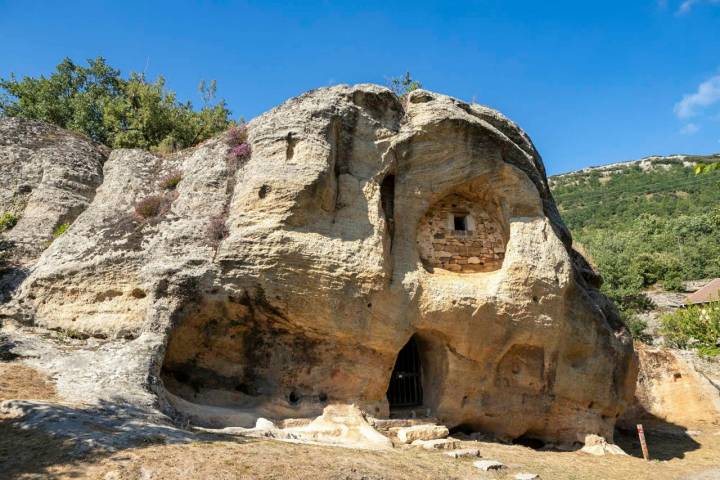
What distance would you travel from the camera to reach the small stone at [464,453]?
8961mm

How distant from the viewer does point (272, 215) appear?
1021cm

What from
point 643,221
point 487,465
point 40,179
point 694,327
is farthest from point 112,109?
point 643,221

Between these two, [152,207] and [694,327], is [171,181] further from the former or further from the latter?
[694,327]

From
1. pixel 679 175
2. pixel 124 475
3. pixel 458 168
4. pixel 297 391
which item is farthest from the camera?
pixel 679 175

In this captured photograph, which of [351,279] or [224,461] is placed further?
[351,279]

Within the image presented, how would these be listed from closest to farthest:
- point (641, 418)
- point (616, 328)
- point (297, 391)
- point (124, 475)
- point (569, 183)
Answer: point (124, 475)
point (297, 391)
point (616, 328)
point (641, 418)
point (569, 183)

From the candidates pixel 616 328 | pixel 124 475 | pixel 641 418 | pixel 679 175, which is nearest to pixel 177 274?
pixel 124 475

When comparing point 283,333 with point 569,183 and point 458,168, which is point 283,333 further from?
point 569,183

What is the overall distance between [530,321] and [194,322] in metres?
6.88

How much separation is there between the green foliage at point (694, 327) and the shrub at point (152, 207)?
18896 millimetres

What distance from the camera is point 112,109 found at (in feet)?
68.2

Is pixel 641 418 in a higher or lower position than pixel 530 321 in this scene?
lower

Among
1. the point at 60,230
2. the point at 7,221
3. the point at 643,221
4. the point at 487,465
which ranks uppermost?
the point at 643,221

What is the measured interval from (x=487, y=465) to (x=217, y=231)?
6309 millimetres
